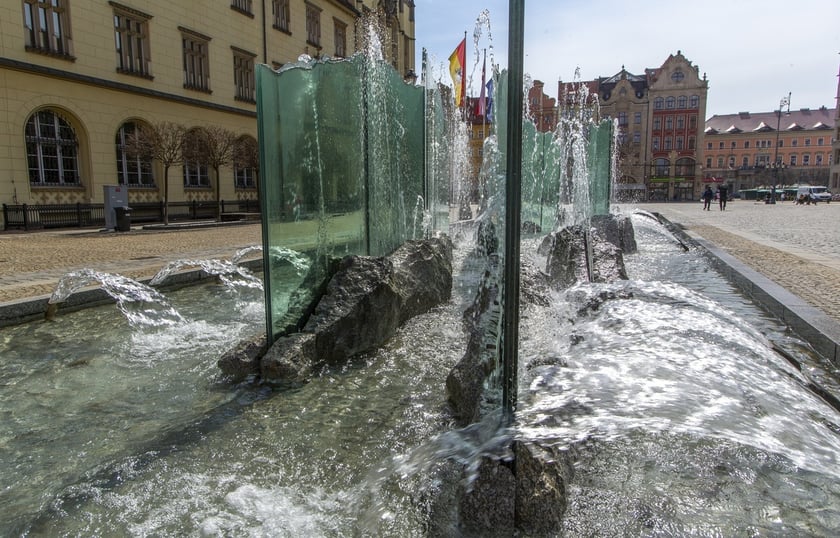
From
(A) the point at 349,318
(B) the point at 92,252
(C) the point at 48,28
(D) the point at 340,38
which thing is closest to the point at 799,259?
(A) the point at 349,318

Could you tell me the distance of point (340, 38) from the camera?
113 feet

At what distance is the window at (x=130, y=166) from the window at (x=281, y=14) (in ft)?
35.5

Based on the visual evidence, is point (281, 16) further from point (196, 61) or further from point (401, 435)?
point (401, 435)

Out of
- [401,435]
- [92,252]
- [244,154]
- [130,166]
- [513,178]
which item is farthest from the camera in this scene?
[244,154]

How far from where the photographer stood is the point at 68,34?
18.0 metres

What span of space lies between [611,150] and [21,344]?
1294 cm

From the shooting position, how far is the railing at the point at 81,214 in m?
16.2

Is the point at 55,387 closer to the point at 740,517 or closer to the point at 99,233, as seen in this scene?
the point at 740,517

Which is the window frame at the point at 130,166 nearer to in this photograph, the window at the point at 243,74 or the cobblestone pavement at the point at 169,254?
the cobblestone pavement at the point at 169,254

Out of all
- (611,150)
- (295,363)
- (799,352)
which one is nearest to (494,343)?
(295,363)

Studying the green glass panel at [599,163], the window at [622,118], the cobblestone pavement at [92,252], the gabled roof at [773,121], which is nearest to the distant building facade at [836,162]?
the gabled roof at [773,121]

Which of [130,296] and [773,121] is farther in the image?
[773,121]

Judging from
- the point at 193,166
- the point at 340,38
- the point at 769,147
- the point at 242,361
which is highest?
the point at 340,38

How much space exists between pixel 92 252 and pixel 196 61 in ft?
51.9
